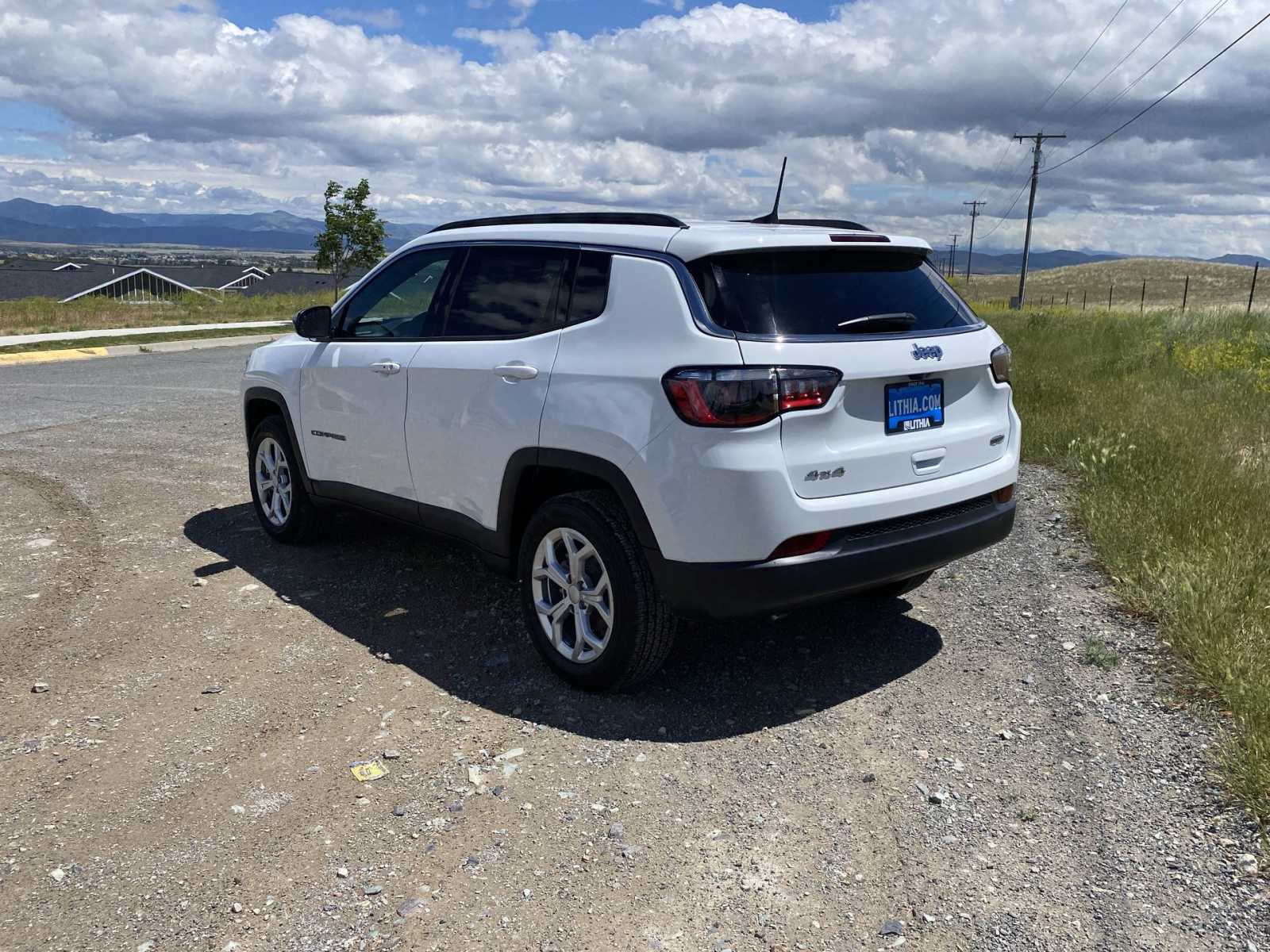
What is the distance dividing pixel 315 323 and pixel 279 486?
4.08 ft

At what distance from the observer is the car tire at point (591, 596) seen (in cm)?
381

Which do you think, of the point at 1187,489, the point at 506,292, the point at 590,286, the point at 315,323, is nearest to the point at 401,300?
the point at 315,323

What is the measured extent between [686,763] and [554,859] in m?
0.72

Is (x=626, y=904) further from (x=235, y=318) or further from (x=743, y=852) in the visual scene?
(x=235, y=318)

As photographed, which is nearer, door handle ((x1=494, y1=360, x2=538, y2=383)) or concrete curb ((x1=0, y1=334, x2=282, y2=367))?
door handle ((x1=494, y1=360, x2=538, y2=383))

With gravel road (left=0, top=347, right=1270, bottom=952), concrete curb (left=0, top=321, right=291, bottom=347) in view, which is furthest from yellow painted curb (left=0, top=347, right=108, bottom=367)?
gravel road (left=0, top=347, right=1270, bottom=952)

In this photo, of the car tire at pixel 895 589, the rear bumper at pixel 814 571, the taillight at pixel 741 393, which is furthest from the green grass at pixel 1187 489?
the taillight at pixel 741 393

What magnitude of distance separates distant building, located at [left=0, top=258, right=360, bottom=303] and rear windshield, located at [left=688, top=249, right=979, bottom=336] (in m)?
62.2

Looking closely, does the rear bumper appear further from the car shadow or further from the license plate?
the car shadow

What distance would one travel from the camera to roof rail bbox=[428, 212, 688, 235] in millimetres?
4102

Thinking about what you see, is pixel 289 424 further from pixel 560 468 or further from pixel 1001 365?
pixel 1001 365

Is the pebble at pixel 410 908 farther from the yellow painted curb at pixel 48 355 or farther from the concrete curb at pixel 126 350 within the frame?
the yellow painted curb at pixel 48 355

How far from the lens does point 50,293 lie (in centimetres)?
8431

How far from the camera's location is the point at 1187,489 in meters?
6.07
